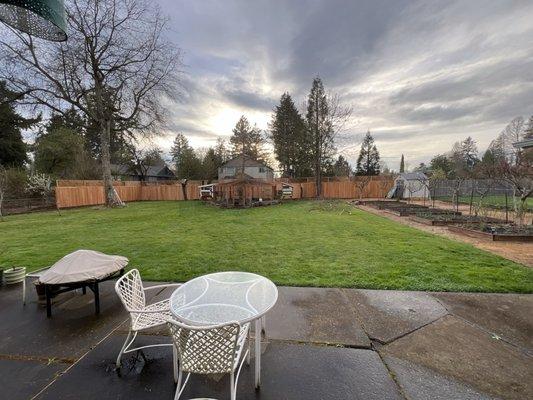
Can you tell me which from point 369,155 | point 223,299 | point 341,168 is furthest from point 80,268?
point 369,155

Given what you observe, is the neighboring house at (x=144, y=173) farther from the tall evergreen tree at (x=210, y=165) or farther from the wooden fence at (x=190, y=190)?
the tall evergreen tree at (x=210, y=165)

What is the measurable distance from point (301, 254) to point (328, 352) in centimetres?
334

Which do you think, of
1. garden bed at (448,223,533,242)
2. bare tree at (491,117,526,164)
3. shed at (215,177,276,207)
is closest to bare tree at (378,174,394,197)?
shed at (215,177,276,207)

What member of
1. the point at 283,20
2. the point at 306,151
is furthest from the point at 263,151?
the point at 283,20

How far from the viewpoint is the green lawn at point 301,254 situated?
4105 millimetres

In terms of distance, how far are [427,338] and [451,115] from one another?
72.7 feet

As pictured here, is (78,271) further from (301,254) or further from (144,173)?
(144,173)

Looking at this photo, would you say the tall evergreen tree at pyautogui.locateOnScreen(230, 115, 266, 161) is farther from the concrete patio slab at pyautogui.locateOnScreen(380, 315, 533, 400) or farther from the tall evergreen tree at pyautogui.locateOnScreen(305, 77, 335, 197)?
the concrete patio slab at pyautogui.locateOnScreen(380, 315, 533, 400)

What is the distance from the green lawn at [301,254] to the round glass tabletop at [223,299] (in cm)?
169

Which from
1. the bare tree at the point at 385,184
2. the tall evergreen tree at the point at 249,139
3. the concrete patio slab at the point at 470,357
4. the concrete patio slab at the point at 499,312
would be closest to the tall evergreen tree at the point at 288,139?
the tall evergreen tree at the point at 249,139

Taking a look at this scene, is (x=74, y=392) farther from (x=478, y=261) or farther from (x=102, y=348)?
(x=478, y=261)

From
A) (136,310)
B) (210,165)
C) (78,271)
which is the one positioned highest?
(210,165)

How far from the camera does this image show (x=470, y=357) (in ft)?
7.38

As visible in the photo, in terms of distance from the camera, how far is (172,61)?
16984mm
